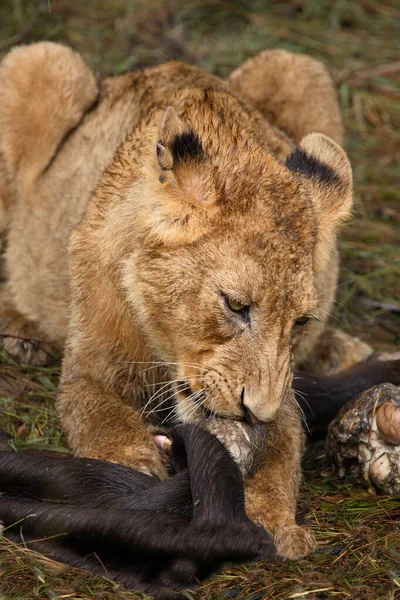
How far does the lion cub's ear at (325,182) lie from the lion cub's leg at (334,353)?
64.6 inches

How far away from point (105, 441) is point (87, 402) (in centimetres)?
34

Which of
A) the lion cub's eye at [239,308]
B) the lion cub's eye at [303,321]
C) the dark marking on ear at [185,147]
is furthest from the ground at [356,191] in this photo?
the dark marking on ear at [185,147]

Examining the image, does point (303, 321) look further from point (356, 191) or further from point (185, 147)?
point (356, 191)

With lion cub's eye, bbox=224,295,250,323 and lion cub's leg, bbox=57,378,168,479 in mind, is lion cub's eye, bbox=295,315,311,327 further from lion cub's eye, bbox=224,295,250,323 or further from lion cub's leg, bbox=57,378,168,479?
lion cub's leg, bbox=57,378,168,479

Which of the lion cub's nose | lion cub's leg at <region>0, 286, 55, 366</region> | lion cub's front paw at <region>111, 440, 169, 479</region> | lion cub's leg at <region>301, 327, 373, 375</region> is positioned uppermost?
the lion cub's nose

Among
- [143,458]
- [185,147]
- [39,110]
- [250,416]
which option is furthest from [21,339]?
[250,416]

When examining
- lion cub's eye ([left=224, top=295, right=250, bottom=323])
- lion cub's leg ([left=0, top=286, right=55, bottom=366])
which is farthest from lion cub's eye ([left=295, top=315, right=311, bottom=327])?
lion cub's leg ([left=0, top=286, right=55, bottom=366])

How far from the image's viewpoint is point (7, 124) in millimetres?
6645

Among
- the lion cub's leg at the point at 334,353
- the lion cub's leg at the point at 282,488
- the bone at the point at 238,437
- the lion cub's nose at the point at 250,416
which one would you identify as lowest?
the lion cub's leg at the point at 334,353

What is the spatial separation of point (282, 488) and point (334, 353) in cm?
220

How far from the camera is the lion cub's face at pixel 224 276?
4.17 meters

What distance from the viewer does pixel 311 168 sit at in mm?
5012

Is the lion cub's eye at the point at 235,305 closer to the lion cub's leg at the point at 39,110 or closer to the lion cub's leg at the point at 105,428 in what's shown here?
the lion cub's leg at the point at 105,428

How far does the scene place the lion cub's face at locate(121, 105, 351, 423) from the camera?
4168 mm
